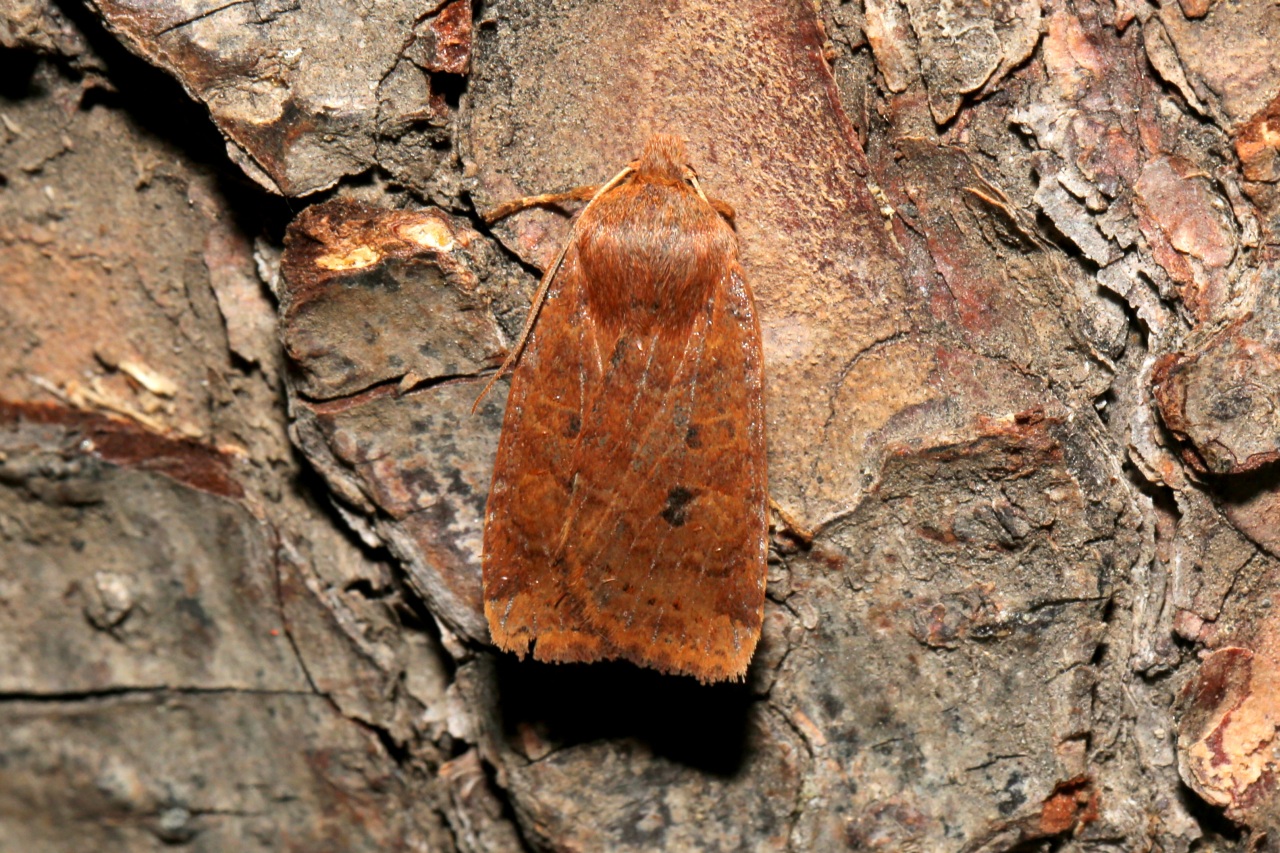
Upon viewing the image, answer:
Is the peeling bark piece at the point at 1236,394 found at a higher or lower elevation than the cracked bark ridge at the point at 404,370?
higher

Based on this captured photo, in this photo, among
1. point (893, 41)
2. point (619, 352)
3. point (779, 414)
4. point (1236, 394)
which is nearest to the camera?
point (1236, 394)

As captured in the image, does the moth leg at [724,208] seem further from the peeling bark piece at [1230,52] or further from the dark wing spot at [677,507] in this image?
the peeling bark piece at [1230,52]

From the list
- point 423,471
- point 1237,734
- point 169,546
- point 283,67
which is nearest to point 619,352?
point 423,471

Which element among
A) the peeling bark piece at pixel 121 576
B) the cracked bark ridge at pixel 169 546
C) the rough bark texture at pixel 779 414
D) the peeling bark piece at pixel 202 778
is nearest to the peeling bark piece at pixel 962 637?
the rough bark texture at pixel 779 414

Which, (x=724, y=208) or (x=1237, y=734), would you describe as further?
(x=724, y=208)

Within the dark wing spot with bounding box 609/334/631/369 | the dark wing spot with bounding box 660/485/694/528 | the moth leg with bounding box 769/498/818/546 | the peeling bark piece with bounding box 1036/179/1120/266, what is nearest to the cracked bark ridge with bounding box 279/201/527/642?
the dark wing spot with bounding box 609/334/631/369

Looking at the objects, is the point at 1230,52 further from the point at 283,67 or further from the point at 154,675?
the point at 154,675

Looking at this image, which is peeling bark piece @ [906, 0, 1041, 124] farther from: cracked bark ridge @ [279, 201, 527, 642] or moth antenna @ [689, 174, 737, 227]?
cracked bark ridge @ [279, 201, 527, 642]
